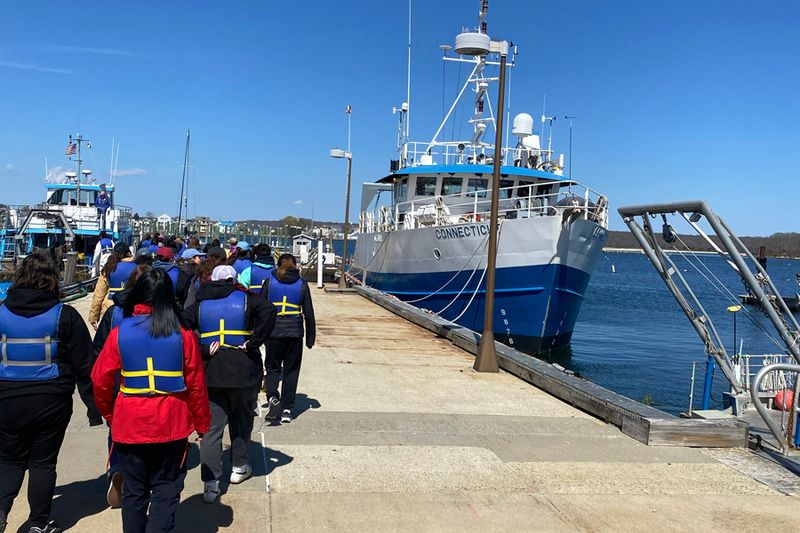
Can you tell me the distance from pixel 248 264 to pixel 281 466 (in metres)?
4.61

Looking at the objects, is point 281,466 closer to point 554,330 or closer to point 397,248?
point 554,330

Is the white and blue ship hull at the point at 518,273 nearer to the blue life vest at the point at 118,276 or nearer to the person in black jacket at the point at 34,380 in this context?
the blue life vest at the point at 118,276

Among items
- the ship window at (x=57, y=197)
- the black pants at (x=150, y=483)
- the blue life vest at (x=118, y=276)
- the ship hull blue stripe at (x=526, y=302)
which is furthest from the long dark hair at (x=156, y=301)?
the ship window at (x=57, y=197)

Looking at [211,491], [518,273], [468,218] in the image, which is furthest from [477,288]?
[211,491]

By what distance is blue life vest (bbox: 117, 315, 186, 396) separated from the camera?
355 cm

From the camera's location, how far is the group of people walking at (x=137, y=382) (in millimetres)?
3553

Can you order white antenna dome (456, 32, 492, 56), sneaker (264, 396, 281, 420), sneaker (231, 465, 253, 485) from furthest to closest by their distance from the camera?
white antenna dome (456, 32, 492, 56)
sneaker (264, 396, 281, 420)
sneaker (231, 465, 253, 485)

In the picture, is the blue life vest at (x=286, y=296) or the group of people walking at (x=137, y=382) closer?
the group of people walking at (x=137, y=382)

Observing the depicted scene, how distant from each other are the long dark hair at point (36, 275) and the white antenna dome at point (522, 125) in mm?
19869

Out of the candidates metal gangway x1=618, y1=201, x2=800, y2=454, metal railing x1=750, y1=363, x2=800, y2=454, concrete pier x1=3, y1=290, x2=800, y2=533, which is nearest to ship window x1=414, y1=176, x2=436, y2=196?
metal gangway x1=618, y1=201, x2=800, y2=454

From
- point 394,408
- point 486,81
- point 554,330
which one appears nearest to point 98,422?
point 394,408

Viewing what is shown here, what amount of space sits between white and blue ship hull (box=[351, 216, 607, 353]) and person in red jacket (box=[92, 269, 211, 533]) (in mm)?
13431

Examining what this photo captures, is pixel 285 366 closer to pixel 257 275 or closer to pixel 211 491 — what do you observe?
pixel 211 491

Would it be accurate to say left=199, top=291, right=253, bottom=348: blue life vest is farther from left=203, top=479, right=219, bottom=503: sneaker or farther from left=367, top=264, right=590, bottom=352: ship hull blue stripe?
left=367, top=264, right=590, bottom=352: ship hull blue stripe
